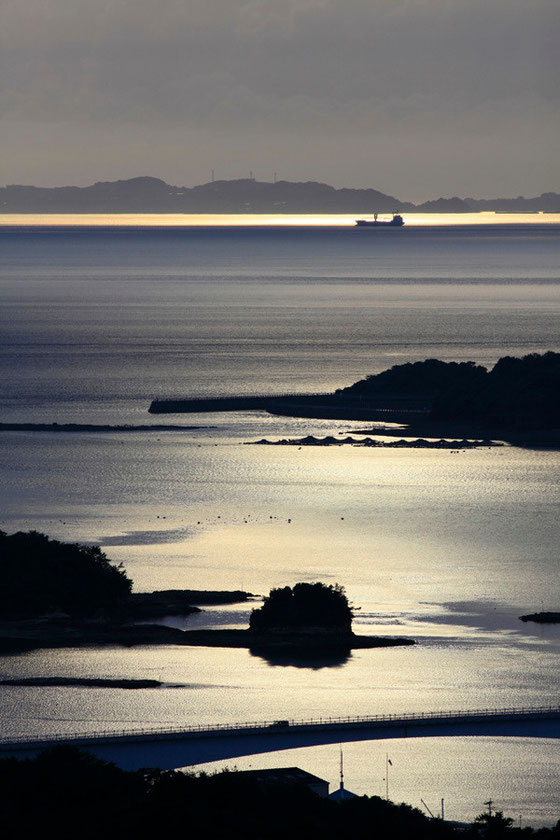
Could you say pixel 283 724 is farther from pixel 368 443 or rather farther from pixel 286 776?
pixel 368 443

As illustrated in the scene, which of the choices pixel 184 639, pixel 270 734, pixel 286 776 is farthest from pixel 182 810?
pixel 184 639

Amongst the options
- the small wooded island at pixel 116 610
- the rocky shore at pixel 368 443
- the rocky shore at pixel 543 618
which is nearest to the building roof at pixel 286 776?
the small wooded island at pixel 116 610

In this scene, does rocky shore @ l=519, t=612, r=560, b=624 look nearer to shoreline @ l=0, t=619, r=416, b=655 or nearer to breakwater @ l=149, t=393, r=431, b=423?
shoreline @ l=0, t=619, r=416, b=655

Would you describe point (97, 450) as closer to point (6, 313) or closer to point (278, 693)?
point (278, 693)

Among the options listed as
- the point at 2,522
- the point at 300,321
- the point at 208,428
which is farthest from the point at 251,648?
the point at 300,321

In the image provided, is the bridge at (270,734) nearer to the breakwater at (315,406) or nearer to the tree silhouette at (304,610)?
the tree silhouette at (304,610)

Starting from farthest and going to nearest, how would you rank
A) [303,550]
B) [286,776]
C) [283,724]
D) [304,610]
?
[303,550] < [304,610] < [283,724] < [286,776]
